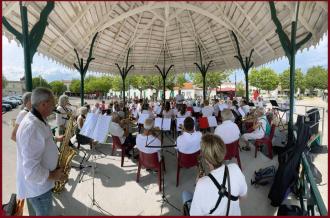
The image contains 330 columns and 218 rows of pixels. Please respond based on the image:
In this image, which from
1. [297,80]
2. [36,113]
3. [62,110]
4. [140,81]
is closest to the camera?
[36,113]

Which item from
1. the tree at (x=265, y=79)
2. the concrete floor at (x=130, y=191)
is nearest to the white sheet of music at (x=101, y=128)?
the concrete floor at (x=130, y=191)

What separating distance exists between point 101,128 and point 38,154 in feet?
7.86

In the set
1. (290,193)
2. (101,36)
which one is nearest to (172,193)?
(290,193)

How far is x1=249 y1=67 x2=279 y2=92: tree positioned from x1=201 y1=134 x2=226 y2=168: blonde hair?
229 ft

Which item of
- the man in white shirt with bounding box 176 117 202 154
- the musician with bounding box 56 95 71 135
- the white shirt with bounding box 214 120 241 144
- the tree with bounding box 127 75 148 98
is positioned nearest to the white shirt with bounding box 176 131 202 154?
the man in white shirt with bounding box 176 117 202 154

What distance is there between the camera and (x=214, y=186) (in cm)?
221

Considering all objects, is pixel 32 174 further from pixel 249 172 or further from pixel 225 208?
pixel 249 172

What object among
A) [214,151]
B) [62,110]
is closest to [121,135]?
[62,110]

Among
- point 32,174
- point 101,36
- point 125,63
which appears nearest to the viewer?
point 32,174

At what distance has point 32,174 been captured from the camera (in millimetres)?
2547

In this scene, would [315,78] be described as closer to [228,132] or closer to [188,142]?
[228,132]

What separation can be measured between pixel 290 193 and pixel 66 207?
4.28 m

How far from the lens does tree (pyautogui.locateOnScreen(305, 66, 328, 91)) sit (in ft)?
259

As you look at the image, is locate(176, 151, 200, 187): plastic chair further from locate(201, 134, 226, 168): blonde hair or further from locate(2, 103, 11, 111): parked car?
locate(2, 103, 11, 111): parked car
